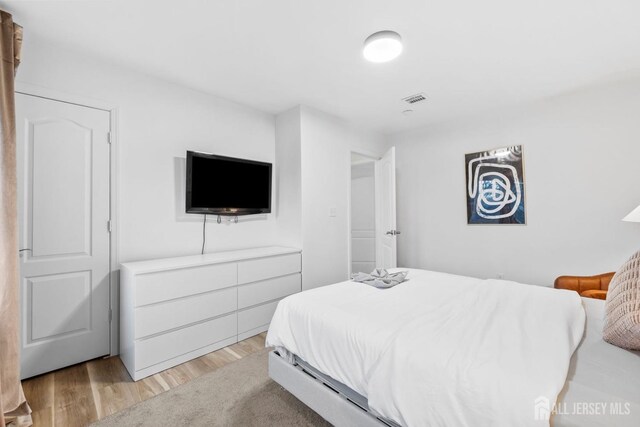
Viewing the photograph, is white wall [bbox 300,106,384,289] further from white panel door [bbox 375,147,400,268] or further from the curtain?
the curtain

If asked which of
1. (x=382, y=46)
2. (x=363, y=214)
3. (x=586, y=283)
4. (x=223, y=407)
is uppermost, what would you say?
(x=382, y=46)

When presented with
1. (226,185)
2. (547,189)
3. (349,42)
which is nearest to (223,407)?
(226,185)

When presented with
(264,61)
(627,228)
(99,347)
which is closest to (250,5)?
(264,61)

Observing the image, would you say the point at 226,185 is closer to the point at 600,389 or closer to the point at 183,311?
the point at 183,311

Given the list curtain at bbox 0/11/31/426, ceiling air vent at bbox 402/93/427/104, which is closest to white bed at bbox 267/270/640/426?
curtain at bbox 0/11/31/426

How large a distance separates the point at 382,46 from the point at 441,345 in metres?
2.00

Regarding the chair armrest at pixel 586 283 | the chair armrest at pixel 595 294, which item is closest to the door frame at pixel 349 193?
the chair armrest at pixel 586 283

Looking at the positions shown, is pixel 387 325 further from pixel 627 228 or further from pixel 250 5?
pixel 627 228

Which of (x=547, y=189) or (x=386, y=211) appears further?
(x=386, y=211)

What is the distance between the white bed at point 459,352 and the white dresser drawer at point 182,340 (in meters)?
1.03

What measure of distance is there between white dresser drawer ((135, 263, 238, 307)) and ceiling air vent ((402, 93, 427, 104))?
259 centimetres

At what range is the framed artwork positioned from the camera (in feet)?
11.3

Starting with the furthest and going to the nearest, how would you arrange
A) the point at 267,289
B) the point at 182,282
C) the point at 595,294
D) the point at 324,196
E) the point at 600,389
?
the point at 324,196, the point at 267,289, the point at 595,294, the point at 182,282, the point at 600,389

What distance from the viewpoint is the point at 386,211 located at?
4191 mm
